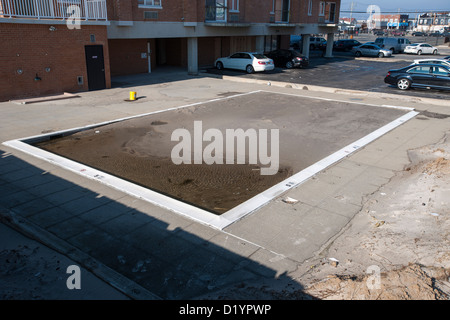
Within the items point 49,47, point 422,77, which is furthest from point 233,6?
point 49,47

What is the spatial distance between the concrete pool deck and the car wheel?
12.5 meters

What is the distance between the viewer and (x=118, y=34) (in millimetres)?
22734

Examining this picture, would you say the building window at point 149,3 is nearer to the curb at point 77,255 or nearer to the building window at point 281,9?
the building window at point 281,9

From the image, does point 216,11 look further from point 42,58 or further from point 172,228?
point 172,228

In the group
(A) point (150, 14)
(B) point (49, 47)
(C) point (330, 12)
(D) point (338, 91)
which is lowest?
(D) point (338, 91)

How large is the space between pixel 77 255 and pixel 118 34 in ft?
64.3

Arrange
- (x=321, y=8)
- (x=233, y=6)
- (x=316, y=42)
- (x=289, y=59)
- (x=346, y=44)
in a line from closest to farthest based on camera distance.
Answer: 1. (x=233, y=6)
2. (x=289, y=59)
3. (x=321, y=8)
4. (x=346, y=44)
5. (x=316, y=42)

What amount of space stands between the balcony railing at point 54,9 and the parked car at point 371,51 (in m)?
31.8

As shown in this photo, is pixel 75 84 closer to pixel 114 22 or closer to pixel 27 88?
pixel 27 88

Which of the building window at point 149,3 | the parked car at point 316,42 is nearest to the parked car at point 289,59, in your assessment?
the building window at point 149,3

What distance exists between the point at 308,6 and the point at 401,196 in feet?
113

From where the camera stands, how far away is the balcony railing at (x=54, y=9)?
54.5 feet

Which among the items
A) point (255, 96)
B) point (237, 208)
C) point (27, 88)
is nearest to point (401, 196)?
point (237, 208)
